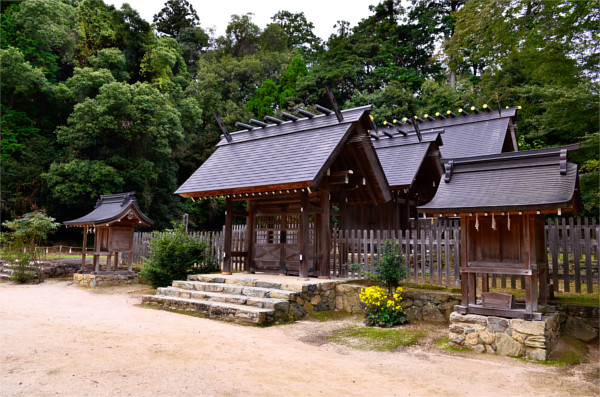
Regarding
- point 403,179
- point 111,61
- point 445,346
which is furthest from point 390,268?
point 111,61

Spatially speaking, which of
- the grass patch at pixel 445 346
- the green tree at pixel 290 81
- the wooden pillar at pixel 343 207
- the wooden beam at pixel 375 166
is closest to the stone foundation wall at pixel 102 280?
the wooden pillar at pixel 343 207

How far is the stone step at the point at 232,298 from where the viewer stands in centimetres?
893

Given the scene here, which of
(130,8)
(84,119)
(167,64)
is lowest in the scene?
(84,119)

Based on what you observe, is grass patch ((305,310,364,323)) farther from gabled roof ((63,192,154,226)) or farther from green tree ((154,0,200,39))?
green tree ((154,0,200,39))

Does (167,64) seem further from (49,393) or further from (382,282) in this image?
(49,393)

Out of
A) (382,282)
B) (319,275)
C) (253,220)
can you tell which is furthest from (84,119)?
(382,282)

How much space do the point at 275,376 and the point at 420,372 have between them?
6.96 ft

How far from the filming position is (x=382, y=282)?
32.3 feet

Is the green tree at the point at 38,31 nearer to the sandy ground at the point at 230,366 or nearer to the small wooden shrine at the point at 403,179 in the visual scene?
the small wooden shrine at the point at 403,179

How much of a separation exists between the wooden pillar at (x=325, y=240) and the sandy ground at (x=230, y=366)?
2.84 meters

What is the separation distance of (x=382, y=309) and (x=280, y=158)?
17.6 ft

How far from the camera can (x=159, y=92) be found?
28.5 m

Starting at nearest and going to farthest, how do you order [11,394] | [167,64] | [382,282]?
[11,394] → [382,282] → [167,64]

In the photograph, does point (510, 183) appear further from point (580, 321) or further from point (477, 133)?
point (477, 133)
